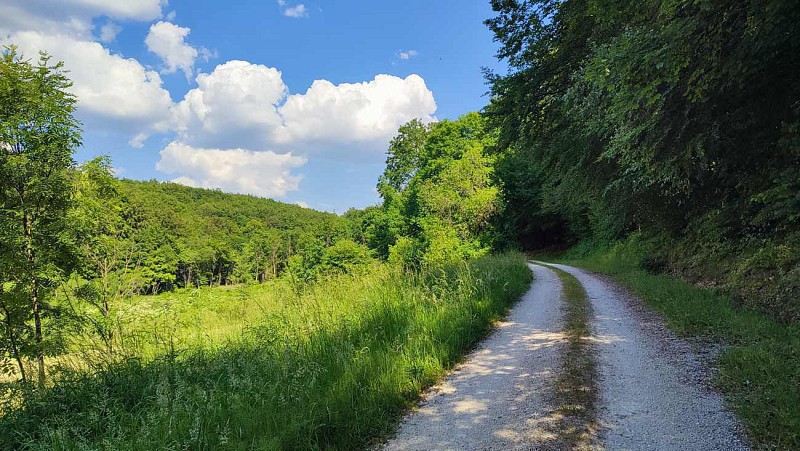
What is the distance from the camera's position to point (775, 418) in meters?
3.33

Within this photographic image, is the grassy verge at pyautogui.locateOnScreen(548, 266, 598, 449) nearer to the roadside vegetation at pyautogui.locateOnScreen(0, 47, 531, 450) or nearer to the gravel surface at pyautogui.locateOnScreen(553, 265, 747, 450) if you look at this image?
the gravel surface at pyautogui.locateOnScreen(553, 265, 747, 450)

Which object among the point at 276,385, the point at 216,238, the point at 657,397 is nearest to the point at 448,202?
the point at 657,397

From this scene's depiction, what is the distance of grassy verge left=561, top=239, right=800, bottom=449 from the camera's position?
129 inches

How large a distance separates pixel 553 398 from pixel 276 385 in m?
2.94

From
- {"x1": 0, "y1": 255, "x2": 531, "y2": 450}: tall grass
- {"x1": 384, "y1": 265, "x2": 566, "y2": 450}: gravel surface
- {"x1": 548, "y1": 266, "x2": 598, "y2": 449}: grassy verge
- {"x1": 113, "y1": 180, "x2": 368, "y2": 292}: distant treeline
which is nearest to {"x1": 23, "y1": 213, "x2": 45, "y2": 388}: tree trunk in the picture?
{"x1": 0, "y1": 255, "x2": 531, "y2": 450}: tall grass

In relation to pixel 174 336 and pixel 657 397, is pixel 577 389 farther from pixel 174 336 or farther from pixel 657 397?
pixel 174 336

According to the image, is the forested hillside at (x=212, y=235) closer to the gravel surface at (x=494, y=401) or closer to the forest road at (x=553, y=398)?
the gravel surface at (x=494, y=401)

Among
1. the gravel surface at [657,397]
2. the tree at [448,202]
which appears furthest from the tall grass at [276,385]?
the tree at [448,202]

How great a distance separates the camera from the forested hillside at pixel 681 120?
14.8 ft

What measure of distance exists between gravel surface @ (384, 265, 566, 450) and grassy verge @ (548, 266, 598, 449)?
13 cm

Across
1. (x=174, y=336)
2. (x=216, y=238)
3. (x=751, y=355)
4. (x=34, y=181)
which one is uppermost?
(x=216, y=238)

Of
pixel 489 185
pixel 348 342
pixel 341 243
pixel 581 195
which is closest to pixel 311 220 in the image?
pixel 341 243

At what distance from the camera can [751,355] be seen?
468 cm

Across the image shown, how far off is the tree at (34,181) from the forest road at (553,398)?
8.32m
